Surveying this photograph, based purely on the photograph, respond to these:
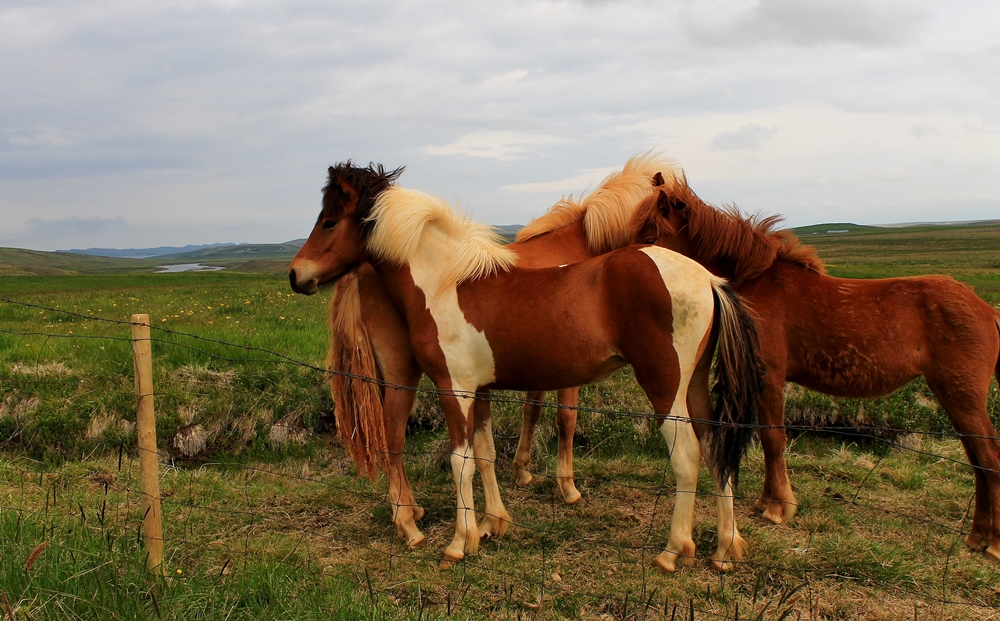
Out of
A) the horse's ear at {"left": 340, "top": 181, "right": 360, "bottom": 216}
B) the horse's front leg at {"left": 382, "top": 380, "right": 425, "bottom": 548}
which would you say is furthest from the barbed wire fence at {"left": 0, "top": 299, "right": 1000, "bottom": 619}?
the horse's ear at {"left": 340, "top": 181, "right": 360, "bottom": 216}

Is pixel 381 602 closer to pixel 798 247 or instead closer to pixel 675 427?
pixel 675 427

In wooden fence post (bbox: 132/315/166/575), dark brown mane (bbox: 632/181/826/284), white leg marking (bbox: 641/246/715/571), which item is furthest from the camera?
dark brown mane (bbox: 632/181/826/284)

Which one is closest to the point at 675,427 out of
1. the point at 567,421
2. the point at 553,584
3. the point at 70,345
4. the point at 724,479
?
the point at 724,479

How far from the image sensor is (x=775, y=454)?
15.0 feet

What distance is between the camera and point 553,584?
3484mm

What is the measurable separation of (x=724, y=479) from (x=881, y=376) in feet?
4.83

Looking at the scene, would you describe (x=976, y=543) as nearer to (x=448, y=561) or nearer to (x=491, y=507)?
(x=491, y=507)

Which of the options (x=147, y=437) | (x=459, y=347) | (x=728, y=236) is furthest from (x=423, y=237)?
(x=728, y=236)

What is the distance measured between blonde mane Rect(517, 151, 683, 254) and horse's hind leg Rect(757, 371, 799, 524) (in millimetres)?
1513

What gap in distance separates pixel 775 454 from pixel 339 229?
3.36 metres

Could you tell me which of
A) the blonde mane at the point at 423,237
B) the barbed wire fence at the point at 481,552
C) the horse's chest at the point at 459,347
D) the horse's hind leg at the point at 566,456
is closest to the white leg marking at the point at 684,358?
the barbed wire fence at the point at 481,552

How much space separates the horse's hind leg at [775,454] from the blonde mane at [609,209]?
151 centimetres

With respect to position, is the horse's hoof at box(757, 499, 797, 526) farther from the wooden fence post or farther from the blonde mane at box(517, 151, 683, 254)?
the wooden fence post

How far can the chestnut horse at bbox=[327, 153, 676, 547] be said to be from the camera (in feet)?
14.4
